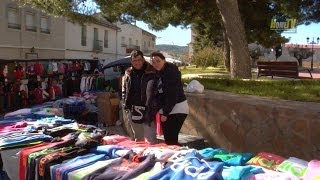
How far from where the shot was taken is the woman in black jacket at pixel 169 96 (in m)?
5.72

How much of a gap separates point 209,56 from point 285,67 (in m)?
13.2

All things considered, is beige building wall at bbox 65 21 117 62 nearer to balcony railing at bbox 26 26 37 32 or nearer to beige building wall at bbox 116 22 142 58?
beige building wall at bbox 116 22 142 58

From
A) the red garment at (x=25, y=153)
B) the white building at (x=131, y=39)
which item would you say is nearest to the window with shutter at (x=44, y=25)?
the white building at (x=131, y=39)

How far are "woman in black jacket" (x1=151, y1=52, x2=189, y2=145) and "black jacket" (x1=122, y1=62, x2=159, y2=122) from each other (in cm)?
12

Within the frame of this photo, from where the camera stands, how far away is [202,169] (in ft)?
10.0

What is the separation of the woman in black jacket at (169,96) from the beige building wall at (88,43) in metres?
26.1

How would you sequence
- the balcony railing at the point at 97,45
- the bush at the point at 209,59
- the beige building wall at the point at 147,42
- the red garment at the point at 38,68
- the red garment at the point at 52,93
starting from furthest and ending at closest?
1. the beige building wall at the point at 147,42
2. the balcony railing at the point at 97,45
3. the bush at the point at 209,59
4. the red garment at the point at 52,93
5. the red garment at the point at 38,68

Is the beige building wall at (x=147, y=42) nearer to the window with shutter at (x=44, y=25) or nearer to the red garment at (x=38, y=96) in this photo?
the window with shutter at (x=44, y=25)

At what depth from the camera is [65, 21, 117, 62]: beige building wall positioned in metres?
36.8

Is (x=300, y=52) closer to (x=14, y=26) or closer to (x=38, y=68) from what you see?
(x=14, y=26)

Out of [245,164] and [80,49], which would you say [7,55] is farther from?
[245,164]

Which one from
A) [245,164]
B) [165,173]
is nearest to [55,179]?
[165,173]

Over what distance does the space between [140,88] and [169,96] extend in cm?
61

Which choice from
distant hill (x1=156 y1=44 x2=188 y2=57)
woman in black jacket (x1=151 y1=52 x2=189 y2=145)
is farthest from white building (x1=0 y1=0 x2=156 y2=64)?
woman in black jacket (x1=151 y1=52 x2=189 y2=145)
